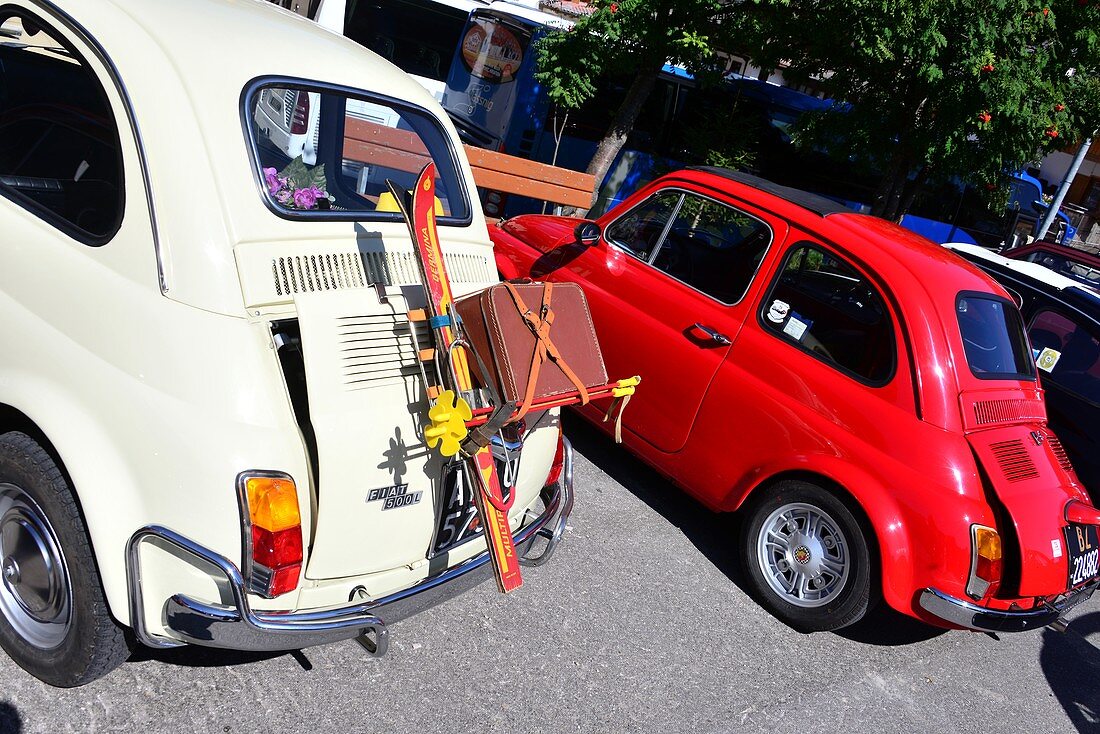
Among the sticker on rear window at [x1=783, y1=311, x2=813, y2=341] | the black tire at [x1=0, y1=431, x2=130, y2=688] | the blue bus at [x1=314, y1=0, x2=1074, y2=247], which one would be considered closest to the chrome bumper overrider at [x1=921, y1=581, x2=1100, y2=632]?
the sticker on rear window at [x1=783, y1=311, x2=813, y2=341]

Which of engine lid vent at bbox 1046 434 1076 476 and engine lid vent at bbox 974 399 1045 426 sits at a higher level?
engine lid vent at bbox 974 399 1045 426

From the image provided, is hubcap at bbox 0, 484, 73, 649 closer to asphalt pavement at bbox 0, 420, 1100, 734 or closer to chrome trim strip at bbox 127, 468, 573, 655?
asphalt pavement at bbox 0, 420, 1100, 734

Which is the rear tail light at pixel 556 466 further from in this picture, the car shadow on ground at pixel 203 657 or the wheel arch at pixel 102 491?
the wheel arch at pixel 102 491

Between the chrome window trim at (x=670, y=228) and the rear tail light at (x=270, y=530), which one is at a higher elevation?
the chrome window trim at (x=670, y=228)

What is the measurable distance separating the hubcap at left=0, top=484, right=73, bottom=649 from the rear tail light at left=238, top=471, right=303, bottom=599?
0.69 meters

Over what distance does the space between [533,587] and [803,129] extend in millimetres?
7724

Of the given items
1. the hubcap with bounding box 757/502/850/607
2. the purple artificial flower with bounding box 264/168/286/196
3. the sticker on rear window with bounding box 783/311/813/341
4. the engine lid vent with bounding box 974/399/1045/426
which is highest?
the purple artificial flower with bounding box 264/168/286/196

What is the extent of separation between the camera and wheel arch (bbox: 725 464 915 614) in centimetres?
387

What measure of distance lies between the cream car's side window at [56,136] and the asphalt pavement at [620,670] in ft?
5.24

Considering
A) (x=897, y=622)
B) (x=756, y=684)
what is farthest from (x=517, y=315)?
(x=897, y=622)

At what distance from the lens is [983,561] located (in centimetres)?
381

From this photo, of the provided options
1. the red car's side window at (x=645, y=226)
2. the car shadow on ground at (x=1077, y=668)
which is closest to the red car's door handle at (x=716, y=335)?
the red car's side window at (x=645, y=226)

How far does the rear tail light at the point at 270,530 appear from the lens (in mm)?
2496

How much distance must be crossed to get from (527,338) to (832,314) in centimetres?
211
